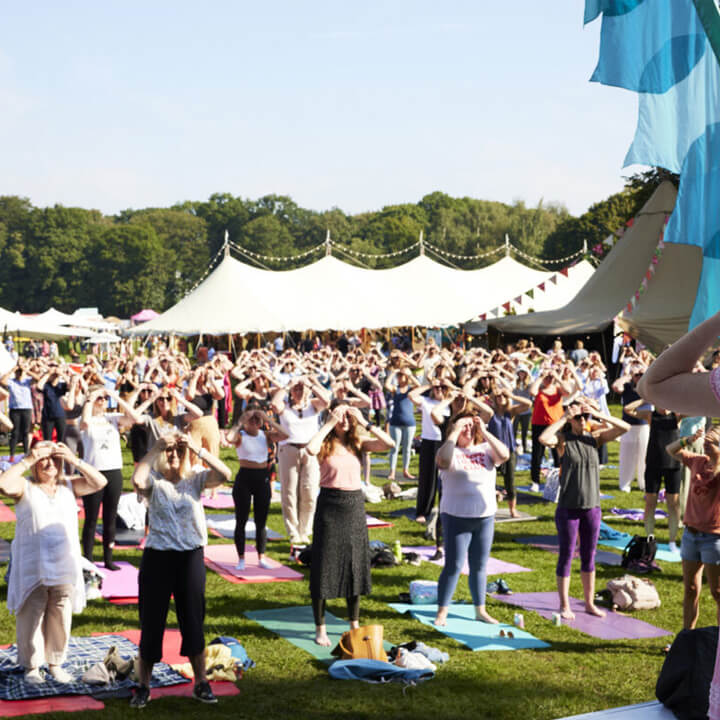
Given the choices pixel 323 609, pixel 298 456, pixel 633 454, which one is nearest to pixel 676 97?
pixel 323 609

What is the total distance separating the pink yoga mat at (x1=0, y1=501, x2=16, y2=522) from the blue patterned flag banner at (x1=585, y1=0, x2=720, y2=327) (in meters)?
9.32

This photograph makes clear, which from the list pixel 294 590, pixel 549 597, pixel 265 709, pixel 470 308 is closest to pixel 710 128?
pixel 265 709

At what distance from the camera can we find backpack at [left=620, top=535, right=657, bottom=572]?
385 inches

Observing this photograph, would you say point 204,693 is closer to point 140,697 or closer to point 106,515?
point 140,697

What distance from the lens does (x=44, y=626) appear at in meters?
6.55

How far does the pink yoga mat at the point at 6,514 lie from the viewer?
11930mm

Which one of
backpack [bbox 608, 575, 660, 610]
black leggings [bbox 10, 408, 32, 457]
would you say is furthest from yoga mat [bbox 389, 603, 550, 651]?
black leggings [bbox 10, 408, 32, 457]

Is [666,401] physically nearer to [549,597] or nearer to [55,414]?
[549,597]

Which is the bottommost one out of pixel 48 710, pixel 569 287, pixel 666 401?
pixel 48 710

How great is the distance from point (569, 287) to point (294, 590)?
32567 millimetres

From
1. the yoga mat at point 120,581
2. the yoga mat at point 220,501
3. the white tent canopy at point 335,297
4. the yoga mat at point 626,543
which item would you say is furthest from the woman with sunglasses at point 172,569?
the white tent canopy at point 335,297

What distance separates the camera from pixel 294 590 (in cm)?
905

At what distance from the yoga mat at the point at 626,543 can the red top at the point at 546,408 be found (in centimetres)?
211

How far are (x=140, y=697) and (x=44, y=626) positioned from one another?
91cm
